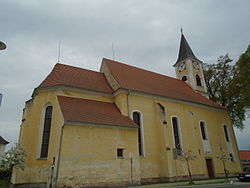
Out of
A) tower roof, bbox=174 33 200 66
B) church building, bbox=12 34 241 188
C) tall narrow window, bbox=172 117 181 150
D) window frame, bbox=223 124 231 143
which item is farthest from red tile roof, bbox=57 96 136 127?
tower roof, bbox=174 33 200 66

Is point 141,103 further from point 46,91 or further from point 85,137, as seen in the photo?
point 46,91

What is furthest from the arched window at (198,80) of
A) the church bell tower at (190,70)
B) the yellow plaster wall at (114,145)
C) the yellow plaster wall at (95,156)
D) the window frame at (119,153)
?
the window frame at (119,153)

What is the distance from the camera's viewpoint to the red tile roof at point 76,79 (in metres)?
16.2

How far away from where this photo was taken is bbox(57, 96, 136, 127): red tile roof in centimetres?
1327

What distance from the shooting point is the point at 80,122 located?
12.9 metres

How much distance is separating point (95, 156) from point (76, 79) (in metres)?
7.47

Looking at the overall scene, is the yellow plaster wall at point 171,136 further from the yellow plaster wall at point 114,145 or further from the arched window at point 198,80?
the arched window at point 198,80

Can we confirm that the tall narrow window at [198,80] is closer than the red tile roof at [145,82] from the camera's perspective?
No

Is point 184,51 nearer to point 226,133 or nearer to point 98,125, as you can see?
point 226,133

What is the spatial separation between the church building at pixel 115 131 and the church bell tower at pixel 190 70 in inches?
171

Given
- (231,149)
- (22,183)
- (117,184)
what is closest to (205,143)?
(231,149)

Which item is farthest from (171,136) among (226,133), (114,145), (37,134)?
(37,134)

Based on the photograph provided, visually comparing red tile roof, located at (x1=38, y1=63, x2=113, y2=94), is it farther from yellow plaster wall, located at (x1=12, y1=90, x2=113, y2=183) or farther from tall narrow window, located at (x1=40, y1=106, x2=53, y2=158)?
tall narrow window, located at (x1=40, y1=106, x2=53, y2=158)

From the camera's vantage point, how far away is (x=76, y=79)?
1741cm
